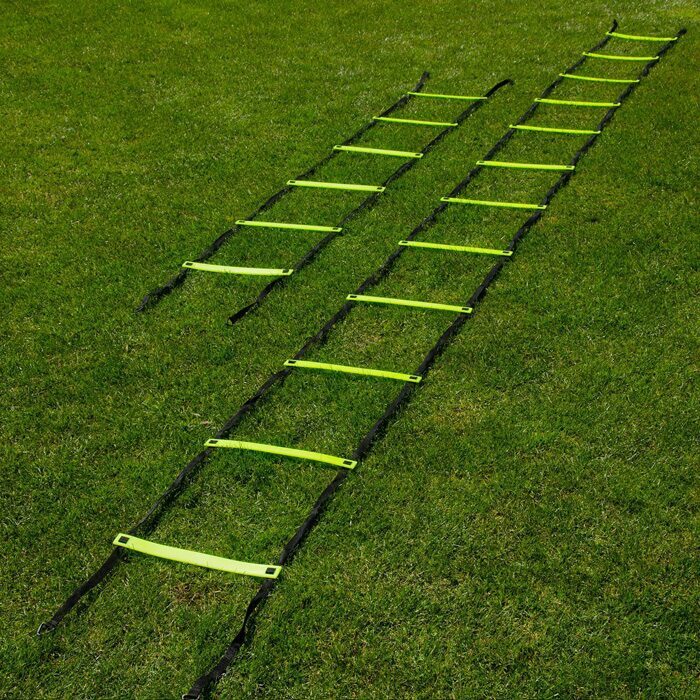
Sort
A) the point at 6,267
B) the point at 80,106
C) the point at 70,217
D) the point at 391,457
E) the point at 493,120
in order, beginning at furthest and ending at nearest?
the point at 80,106 < the point at 493,120 < the point at 70,217 < the point at 6,267 < the point at 391,457

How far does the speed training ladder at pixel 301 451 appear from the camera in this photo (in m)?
3.89

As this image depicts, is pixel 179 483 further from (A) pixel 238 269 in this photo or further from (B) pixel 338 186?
(B) pixel 338 186

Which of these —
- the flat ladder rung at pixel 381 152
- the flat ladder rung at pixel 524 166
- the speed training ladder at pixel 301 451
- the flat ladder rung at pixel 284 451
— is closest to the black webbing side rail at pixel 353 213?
the flat ladder rung at pixel 381 152

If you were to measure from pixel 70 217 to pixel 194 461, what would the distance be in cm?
377

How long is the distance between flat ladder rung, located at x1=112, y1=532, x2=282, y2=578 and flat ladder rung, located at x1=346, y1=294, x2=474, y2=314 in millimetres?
2502

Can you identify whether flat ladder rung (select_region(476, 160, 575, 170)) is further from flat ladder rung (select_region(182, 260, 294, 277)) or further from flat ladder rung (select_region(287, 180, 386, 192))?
flat ladder rung (select_region(182, 260, 294, 277))

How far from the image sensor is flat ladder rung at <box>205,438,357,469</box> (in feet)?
15.0

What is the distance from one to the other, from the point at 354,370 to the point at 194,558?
5.69 ft

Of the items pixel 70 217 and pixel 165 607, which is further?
pixel 70 217

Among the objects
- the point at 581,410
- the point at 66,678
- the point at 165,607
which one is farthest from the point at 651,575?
the point at 66,678

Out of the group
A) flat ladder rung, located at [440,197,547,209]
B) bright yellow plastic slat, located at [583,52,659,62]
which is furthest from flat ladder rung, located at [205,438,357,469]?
bright yellow plastic slat, located at [583,52,659,62]

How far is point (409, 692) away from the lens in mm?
3510

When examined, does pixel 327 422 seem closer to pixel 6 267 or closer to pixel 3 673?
pixel 3 673

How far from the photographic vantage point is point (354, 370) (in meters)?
5.29
